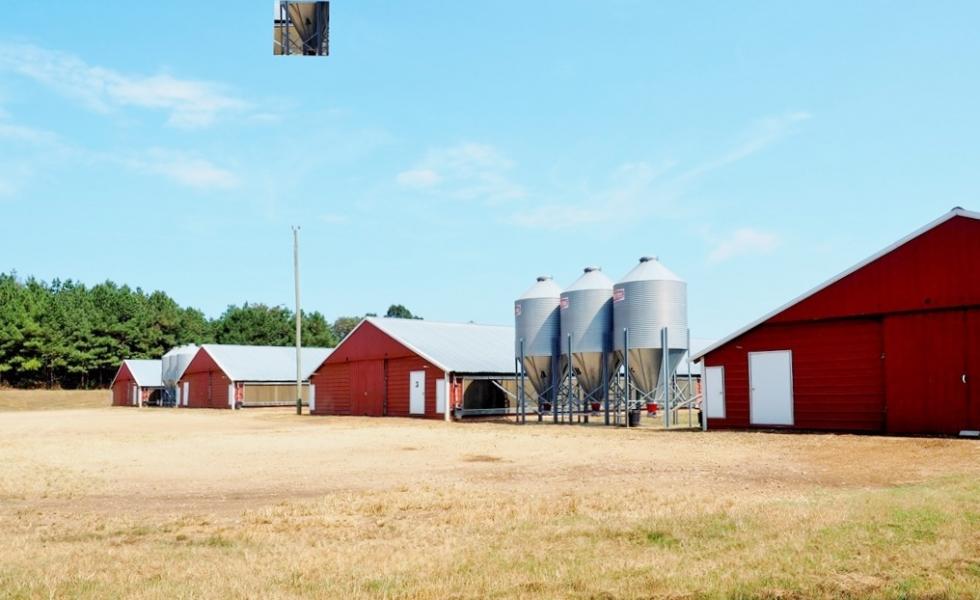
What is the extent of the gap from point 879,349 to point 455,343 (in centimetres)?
2641

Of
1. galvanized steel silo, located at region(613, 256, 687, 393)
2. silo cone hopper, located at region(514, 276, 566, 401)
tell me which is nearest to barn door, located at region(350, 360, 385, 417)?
silo cone hopper, located at region(514, 276, 566, 401)

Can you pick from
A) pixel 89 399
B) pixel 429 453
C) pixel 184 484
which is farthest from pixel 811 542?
pixel 89 399

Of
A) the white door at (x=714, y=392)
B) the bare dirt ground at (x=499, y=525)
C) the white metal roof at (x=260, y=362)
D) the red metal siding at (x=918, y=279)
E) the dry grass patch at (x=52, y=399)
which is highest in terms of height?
the red metal siding at (x=918, y=279)

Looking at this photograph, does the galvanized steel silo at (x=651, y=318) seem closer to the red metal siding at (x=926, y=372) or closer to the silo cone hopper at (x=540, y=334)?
the silo cone hopper at (x=540, y=334)

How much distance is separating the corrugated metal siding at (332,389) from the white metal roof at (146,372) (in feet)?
122

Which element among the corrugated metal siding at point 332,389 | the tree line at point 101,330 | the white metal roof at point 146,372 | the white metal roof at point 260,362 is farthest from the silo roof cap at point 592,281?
the tree line at point 101,330

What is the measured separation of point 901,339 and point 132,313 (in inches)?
3826

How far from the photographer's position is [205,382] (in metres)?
71.2

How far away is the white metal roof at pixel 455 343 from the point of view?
146ft

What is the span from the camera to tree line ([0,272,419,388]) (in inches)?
3738

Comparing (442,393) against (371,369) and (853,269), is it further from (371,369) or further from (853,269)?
(853,269)

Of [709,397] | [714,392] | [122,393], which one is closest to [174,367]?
[122,393]

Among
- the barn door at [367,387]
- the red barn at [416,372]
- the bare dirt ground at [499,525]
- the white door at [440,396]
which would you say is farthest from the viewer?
the barn door at [367,387]

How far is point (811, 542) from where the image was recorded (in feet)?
28.8
